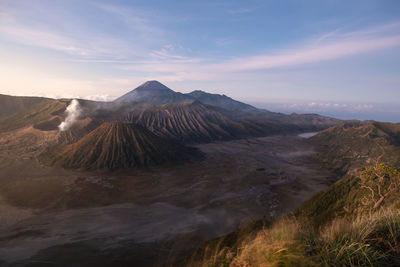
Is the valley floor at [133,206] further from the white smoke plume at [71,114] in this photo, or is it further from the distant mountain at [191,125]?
the distant mountain at [191,125]

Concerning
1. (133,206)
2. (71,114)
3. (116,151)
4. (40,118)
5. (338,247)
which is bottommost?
(133,206)

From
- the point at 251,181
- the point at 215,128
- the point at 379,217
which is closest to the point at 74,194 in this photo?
the point at 251,181

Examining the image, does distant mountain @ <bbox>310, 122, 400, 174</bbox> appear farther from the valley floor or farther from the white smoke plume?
the white smoke plume

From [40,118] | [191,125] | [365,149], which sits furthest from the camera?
[191,125]

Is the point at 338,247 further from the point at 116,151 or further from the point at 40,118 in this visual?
the point at 40,118

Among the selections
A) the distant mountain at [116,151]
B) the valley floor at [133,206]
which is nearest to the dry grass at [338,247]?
the valley floor at [133,206]

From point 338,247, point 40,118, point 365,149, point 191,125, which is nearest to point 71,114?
point 40,118

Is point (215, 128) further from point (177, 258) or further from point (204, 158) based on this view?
point (177, 258)
